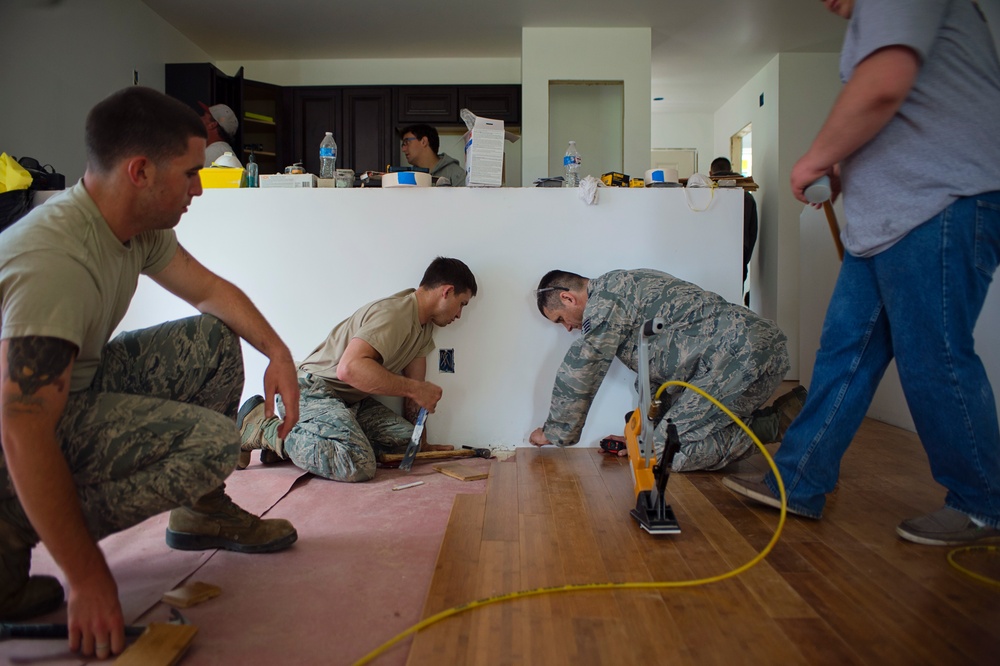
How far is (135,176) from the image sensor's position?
1318mm

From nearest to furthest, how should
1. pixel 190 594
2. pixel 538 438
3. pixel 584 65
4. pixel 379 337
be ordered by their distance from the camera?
pixel 190 594
pixel 379 337
pixel 538 438
pixel 584 65

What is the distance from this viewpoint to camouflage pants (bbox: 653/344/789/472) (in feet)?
7.46

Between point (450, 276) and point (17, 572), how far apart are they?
5.66 feet

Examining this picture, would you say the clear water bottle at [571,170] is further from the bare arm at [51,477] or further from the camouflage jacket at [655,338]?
the bare arm at [51,477]

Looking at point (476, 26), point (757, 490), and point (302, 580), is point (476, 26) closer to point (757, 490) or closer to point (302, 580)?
point (757, 490)

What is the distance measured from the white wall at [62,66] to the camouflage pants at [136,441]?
131 inches

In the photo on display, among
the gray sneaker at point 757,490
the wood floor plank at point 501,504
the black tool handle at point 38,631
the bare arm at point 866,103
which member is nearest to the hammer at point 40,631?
the black tool handle at point 38,631

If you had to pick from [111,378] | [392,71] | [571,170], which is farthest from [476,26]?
[111,378]

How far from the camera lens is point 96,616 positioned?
43.6 inches

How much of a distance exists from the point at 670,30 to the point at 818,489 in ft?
17.4

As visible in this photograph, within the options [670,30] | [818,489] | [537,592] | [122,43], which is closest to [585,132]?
[670,30]

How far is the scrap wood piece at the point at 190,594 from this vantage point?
4.55ft

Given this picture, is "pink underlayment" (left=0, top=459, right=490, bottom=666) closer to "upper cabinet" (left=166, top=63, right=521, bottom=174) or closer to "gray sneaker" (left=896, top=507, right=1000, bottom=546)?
"gray sneaker" (left=896, top=507, right=1000, bottom=546)

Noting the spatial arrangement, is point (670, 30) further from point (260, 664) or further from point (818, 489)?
point (260, 664)
